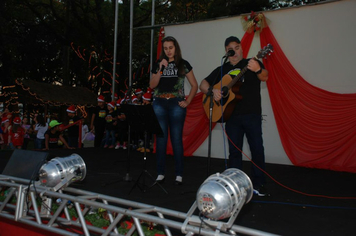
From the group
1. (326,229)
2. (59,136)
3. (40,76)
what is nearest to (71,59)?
(40,76)

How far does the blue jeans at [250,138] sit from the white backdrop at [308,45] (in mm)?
2721

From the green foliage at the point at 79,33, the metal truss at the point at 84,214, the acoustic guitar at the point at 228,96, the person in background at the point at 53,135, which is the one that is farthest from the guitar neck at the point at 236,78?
the green foliage at the point at 79,33

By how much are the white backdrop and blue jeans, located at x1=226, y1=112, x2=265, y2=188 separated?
2.72 metres

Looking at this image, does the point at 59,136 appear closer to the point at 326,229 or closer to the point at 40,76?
the point at 326,229

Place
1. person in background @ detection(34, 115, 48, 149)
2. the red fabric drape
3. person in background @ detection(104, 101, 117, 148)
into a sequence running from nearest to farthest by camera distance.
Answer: the red fabric drape → person in background @ detection(104, 101, 117, 148) → person in background @ detection(34, 115, 48, 149)

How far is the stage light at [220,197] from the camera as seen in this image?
202 centimetres

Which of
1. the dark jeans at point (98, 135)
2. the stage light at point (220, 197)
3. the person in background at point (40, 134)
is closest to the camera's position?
the stage light at point (220, 197)

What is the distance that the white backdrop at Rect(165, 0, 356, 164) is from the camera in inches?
231

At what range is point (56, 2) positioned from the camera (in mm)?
23688

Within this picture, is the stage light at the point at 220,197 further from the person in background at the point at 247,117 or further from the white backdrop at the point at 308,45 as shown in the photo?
the white backdrop at the point at 308,45

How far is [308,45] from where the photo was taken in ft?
20.6

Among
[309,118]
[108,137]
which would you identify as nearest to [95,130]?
[108,137]

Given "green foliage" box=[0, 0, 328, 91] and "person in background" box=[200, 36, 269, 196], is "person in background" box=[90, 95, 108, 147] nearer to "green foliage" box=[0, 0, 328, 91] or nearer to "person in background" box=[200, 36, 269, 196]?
"person in background" box=[200, 36, 269, 196]

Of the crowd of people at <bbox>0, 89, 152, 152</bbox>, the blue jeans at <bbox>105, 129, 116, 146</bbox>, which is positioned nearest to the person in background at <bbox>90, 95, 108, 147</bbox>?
the crowd of people at <bbox>0, 89, 152, 152</bbox>
